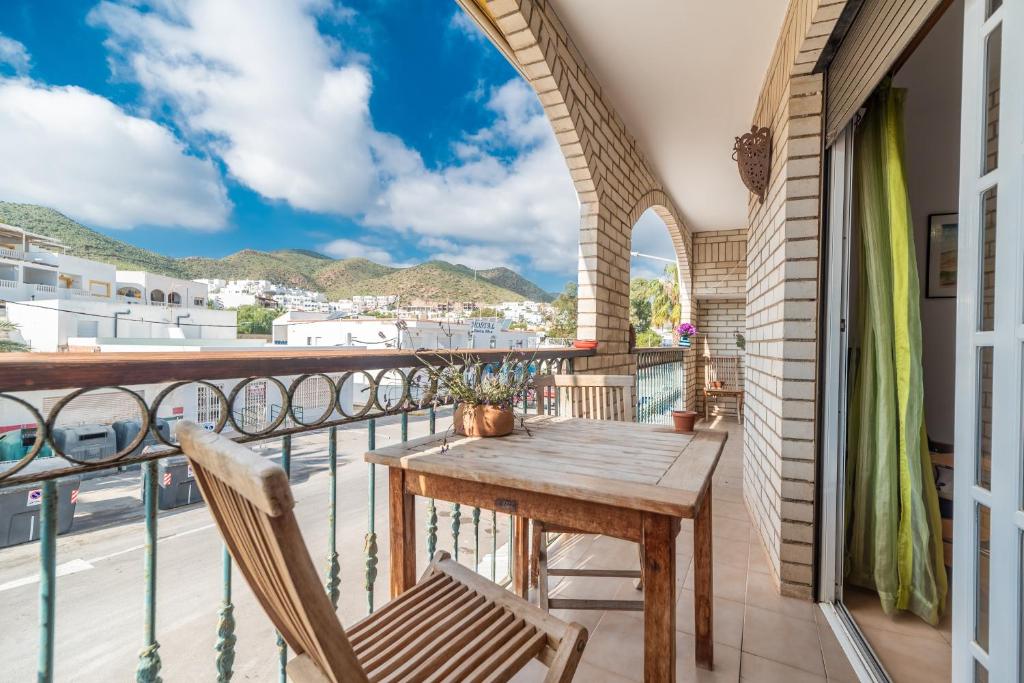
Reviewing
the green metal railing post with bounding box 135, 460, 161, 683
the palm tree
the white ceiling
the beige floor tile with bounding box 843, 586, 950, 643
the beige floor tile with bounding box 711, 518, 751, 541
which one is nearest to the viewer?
the green metal railing post with bounding box 135, 460, 161, 683

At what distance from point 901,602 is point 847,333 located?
1.04 m

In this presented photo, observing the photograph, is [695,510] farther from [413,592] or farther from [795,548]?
[795,548]

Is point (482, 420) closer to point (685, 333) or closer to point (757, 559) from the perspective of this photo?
point (757, 559)

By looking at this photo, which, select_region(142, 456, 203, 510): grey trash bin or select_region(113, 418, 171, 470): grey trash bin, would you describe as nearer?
select_region(113, 418, 171, 470): grey trash bin

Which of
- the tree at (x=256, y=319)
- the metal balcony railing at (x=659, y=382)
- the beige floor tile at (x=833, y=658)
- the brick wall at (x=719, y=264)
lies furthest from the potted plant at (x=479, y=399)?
the tree at (x=256, y=319)

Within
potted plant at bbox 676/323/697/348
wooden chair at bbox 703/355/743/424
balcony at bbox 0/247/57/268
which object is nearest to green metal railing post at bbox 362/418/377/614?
potted plant at bbox 676/323/697/348

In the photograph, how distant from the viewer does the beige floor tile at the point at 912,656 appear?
1414 mm

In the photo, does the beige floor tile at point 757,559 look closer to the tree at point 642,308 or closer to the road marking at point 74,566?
the road marking at point 74,566

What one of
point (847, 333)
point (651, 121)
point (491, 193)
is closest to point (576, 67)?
point (651, 121)

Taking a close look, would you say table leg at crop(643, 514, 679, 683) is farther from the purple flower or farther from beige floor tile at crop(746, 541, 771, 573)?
the purple flower

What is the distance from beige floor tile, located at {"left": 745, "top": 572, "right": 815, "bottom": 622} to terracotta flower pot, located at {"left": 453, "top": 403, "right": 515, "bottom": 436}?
1.34m

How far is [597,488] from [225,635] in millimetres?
887

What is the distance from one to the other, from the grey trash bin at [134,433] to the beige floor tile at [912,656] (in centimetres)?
215

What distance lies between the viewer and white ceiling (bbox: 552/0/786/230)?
226cm
